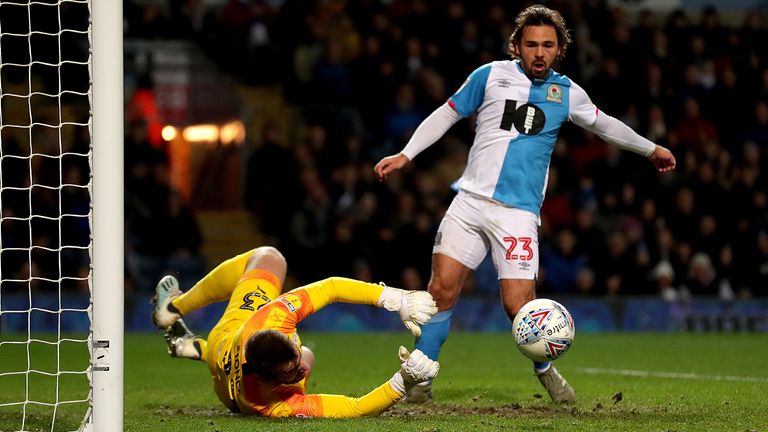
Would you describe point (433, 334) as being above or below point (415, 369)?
below

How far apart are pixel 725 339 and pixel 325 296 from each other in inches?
315

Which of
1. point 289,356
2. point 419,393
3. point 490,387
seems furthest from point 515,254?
point 289,356

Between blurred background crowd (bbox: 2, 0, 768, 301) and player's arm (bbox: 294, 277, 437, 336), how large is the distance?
25.1 ft

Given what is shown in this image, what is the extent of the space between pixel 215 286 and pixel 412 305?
5.46 ft

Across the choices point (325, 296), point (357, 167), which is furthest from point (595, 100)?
point (325, 296)

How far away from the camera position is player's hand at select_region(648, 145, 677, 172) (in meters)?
6.82

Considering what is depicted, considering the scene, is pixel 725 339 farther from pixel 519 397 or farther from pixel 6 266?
pixel 6 266

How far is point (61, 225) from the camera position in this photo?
37.7 feet

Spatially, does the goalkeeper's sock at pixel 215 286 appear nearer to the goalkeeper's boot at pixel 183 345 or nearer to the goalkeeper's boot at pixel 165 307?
the goalkeeper's boot at pixel 165 307

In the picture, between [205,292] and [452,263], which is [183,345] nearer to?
[205,292]

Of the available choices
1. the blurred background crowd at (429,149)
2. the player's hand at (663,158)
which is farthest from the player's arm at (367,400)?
the blurred background crowd at (429,149)

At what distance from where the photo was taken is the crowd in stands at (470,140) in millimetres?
14266

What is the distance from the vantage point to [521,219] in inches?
266

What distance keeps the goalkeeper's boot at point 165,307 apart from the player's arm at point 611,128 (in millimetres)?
2569
